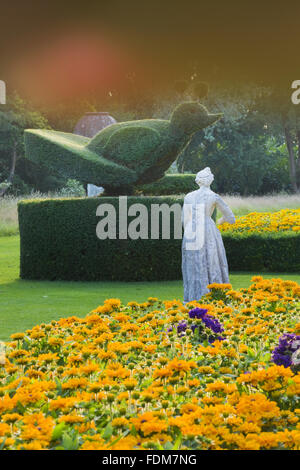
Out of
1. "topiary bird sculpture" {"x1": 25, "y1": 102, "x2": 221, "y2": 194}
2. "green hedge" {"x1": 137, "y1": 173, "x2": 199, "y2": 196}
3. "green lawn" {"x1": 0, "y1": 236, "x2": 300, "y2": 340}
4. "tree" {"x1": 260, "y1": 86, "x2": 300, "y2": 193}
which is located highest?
"tree" {"x1": 260, "y1": 86, "x2": 300, "y2": 193}

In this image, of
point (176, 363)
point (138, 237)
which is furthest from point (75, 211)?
point (176, 363)

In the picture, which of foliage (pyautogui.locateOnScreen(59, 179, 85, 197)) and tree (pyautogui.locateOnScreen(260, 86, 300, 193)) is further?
tree (pyautogui.locateOnScreen(260, 86, 300, 193))

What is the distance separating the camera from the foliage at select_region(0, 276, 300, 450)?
236cm

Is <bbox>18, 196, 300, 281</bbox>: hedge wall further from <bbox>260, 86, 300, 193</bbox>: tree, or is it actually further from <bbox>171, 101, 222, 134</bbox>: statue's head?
<bbox>260, 86, 300, 193</bbox>: tree

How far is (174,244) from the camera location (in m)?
11.3

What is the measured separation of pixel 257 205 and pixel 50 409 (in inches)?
879

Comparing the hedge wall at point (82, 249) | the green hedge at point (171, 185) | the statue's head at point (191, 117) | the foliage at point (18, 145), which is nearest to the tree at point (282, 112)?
the foliage at point (18, 145)

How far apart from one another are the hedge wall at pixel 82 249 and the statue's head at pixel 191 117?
4.11ft

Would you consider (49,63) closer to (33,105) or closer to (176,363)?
(176,363)

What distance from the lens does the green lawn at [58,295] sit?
328 inches

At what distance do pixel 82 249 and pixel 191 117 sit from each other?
2924 millimetres

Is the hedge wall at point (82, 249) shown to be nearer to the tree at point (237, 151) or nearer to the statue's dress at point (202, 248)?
the statue's dress at point (202, 248)

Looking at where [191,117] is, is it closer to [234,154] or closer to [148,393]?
[148,393]

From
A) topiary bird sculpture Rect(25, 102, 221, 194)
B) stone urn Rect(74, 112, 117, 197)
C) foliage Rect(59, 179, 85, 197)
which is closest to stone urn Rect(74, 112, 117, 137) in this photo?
stone urn Rect(74, 112, 117, 197)
